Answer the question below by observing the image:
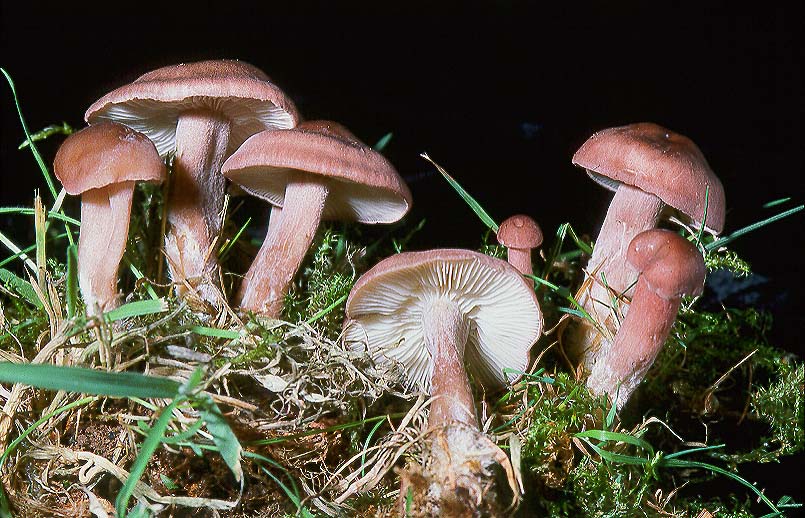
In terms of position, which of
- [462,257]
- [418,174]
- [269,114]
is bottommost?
[418,174]

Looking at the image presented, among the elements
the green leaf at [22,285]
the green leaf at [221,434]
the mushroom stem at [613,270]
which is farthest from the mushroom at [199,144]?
the mushroom stem at [613,270]

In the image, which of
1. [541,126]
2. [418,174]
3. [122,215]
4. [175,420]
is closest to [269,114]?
[122,215]

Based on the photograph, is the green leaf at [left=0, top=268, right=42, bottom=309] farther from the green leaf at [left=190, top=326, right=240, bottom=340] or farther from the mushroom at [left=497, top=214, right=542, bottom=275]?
the mushroom at [left=497, top=214, right=542, bottom=275]

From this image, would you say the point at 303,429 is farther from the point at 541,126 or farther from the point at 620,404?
the point at 541,126

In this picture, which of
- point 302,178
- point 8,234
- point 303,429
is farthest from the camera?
point 8,234

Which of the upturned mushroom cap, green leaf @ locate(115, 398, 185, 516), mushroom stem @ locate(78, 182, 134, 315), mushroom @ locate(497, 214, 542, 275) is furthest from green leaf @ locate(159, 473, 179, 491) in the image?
mushroom @ locate(497, 214, 542, 275)

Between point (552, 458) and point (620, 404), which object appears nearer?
point (552, 458)

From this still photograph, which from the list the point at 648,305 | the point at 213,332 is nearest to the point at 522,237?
the point at 648,305
